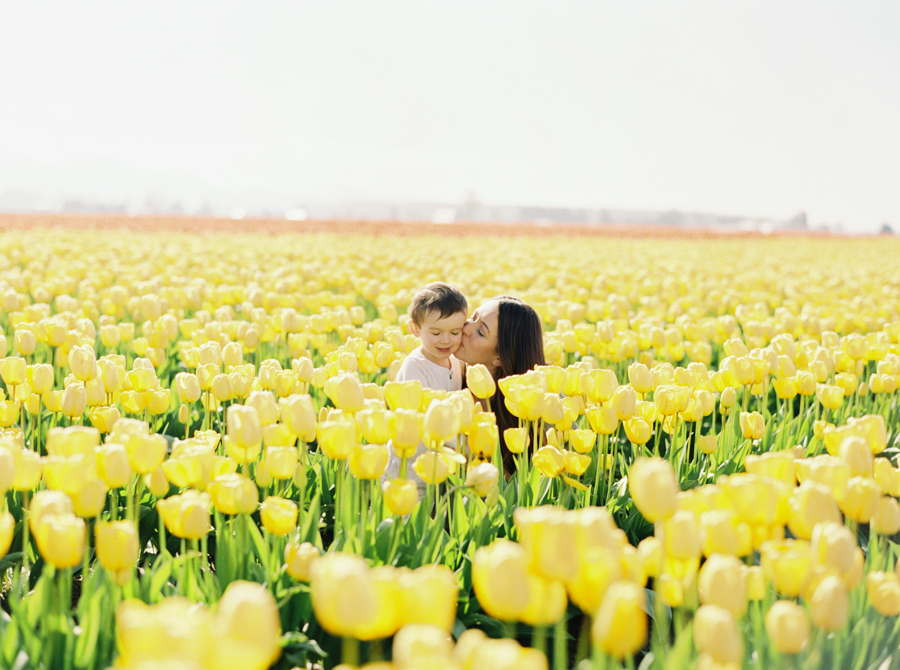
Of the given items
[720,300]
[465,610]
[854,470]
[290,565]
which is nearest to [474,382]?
[465,610]

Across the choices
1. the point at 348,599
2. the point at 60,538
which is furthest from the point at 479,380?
the point at 348,599

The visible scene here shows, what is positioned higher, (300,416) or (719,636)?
(300,416)

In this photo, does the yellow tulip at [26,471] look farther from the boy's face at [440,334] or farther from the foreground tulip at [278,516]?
the boy's face at [440,334]

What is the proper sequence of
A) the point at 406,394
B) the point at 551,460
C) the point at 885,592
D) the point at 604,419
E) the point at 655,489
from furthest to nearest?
1. the point at 604,419
2. the point at 551,460
3. the point at 406,394
4. the point at 885,592
5. the point at 655,489

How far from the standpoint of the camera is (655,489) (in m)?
1.46

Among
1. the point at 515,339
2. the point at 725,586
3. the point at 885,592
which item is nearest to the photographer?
the point at 725,586

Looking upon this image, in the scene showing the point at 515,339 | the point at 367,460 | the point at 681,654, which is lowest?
the point at 681,654

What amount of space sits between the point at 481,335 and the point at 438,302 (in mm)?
438

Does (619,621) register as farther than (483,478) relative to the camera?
No

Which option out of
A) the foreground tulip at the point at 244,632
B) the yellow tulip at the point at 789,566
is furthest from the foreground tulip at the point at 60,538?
the yellow tulip at the point at 789,566

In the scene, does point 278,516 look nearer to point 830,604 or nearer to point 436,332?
point 830,604

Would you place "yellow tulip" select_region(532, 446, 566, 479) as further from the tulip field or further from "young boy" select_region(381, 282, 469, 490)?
"young boy" select_region(381, 282, 469, 490)

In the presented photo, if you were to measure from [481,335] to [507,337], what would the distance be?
0.48 ft

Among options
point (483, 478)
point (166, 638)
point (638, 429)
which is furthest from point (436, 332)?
point (166, 638)
